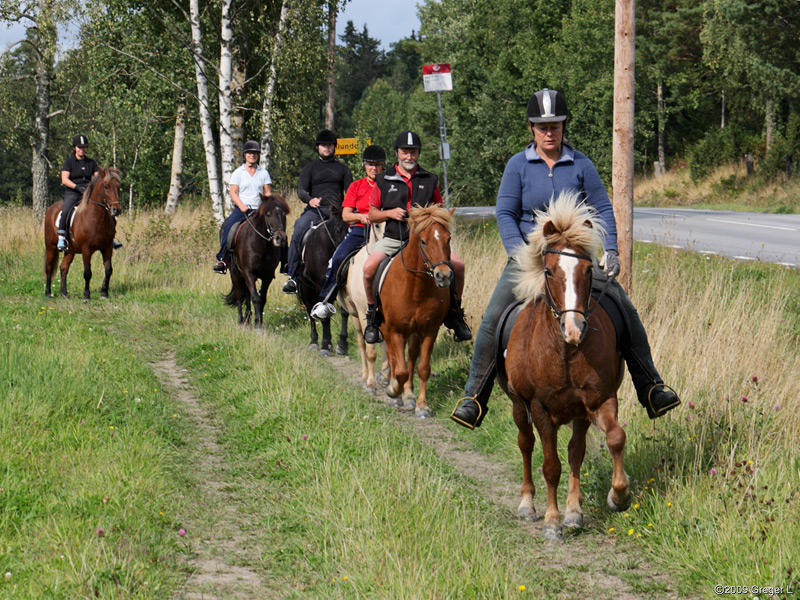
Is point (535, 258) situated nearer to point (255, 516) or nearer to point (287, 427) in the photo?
point (255, 516)

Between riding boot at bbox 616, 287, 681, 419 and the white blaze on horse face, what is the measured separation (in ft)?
2.84

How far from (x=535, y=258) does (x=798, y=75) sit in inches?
1180

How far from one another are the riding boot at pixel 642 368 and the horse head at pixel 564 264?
0.71 meters

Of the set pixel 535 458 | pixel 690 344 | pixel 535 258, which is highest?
pixel 535 258

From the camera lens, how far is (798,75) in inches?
1200

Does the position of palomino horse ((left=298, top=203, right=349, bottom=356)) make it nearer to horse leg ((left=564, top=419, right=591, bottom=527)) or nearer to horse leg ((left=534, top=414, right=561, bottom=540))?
horse leg ((left=564, top=419, right=591, bottom=527))

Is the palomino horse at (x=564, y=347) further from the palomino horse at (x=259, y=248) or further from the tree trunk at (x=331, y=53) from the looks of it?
the tree trunk at (x=331, y=53)

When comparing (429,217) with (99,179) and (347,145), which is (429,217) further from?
(347,145)

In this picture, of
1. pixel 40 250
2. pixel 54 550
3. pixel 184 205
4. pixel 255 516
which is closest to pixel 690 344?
pixel 255 516

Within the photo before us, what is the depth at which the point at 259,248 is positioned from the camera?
12820 mm

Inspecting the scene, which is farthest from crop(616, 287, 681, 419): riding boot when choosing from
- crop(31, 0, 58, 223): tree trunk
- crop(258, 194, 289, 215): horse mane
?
crop(31, 0, 58, 223): tree trunk

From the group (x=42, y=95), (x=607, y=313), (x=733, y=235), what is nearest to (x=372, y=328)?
(x=607, y=313)

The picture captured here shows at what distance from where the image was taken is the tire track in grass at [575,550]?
4480mm

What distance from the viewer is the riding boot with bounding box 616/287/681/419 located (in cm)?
536
